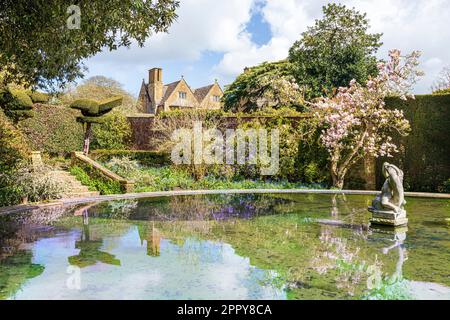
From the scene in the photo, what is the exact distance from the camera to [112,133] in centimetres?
2428

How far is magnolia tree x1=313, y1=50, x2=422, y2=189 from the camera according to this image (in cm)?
1609

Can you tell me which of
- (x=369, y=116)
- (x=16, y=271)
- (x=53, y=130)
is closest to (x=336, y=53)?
(x=369, y=116)

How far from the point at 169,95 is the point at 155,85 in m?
2.25

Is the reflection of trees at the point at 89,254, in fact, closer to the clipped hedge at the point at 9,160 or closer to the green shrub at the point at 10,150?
the clipped hedge at the point at 9,160

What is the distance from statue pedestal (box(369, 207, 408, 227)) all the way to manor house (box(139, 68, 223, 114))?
138ft

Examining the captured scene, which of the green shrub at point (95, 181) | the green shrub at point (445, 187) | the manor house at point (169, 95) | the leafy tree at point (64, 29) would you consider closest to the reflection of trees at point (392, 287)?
the leafy tree at point (64, 29)

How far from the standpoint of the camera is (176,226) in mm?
8609

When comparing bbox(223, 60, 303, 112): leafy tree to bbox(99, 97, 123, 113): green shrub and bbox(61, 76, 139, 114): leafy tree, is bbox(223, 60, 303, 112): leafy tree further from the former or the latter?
bbox(99, 97, 123, 113): green shrub

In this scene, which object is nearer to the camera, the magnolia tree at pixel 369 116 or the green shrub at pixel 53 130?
the magnolia tree at pixel 369 116

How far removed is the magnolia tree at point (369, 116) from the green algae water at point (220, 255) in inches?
237

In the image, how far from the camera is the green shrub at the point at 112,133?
938 inches

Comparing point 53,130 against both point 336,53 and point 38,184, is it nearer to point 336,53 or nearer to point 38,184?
point 38,184
